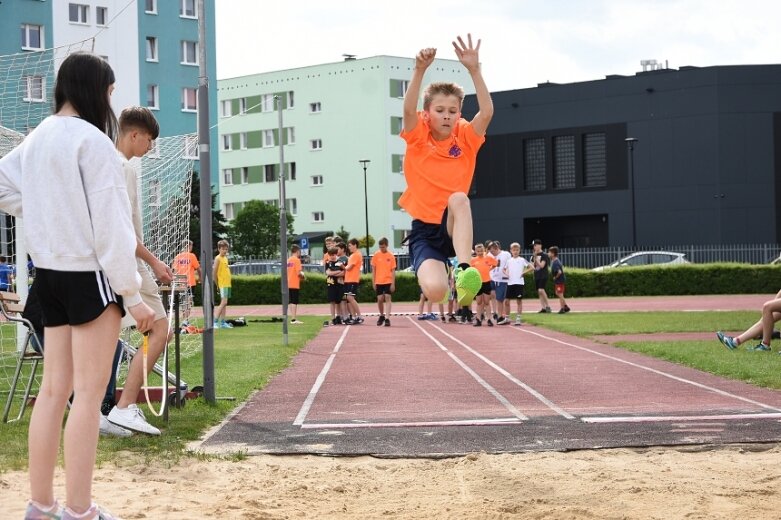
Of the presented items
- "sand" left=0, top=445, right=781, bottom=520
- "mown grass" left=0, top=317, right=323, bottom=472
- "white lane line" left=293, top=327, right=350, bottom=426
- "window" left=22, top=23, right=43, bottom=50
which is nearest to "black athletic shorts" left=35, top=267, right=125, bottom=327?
"sand" left=0, top=445, right=781, bottom=520

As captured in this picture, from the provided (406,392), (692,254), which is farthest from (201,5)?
(692,254)

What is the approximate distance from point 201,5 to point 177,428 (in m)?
4.35

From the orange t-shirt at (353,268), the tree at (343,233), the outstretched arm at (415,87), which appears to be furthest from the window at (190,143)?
the tree at (343,233)

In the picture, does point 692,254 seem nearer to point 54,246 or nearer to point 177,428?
point 177,428

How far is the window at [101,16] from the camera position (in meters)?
46.4

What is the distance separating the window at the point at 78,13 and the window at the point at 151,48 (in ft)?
9.81

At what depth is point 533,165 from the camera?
4641 cm

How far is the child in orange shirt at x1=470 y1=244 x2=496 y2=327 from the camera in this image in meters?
19.8

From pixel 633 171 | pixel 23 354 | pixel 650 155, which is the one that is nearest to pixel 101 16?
pixel 633 171

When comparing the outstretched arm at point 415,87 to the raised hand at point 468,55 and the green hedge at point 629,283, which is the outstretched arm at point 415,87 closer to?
the raised hand at point 468,55

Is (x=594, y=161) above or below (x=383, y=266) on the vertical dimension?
above

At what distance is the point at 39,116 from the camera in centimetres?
1420

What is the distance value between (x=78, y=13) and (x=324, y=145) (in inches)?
520

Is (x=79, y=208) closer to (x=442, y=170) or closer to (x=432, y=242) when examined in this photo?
(x=442, y=170)
